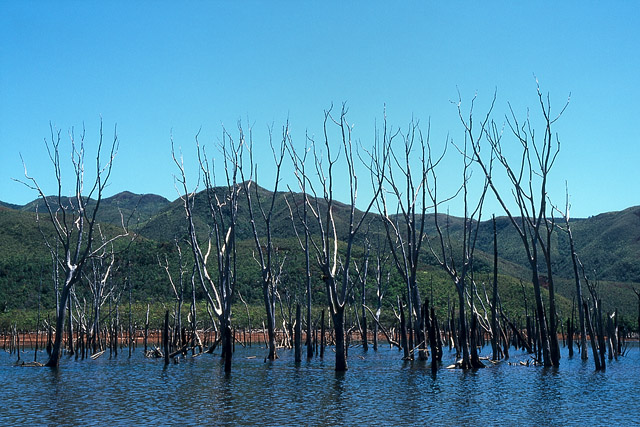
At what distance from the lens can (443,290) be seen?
80062 millimetres

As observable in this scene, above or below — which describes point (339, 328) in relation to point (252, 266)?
below

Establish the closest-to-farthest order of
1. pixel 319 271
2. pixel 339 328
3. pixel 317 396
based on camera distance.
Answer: pixel 317 396, pixel 339 328, pixel 319 271

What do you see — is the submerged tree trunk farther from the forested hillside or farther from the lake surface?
the forested hillside

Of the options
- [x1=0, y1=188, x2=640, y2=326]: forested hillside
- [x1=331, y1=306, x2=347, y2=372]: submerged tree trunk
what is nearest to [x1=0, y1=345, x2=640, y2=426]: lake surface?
[x1=331, y1=306, x2=347, y2=372]: submerged tree trunk

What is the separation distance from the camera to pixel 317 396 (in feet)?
69.7

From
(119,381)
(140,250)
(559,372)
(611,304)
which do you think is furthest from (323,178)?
(611,304)

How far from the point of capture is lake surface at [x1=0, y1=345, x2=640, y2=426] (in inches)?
675

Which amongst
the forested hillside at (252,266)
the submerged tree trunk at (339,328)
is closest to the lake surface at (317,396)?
the submerged tree trunk at (339,328)

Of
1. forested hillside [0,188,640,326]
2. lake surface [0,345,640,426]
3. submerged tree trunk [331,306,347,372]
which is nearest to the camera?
lake surface [0,345,640,426]

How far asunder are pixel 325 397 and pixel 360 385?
12.4 ft

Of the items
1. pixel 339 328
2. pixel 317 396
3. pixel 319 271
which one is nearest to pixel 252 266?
pixel 319 271

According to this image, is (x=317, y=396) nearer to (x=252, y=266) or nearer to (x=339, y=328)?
(x=339, y=328)

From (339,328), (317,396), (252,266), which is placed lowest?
(317,396)

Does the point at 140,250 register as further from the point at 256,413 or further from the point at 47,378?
the point at 256,413
